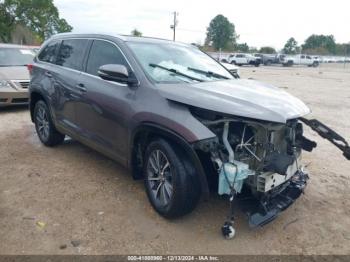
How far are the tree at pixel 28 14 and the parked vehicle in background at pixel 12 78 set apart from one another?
137 ft

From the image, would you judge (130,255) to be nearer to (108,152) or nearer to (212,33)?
(108,152)

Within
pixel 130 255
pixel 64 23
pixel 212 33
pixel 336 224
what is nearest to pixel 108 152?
pixel 130 255

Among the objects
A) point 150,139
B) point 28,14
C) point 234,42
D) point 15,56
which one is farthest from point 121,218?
point 234,42

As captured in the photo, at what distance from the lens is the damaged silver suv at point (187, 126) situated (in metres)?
3.15

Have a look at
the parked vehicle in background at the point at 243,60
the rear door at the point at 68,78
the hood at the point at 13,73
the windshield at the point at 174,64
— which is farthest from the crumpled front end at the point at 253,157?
the parked vehicle in background at the point at 243,60

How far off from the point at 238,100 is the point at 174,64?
1.19 m

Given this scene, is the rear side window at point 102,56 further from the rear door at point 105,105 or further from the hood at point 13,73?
the hood at point 13,73

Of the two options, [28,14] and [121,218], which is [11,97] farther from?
[28,14]

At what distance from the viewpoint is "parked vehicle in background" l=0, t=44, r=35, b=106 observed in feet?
27.9

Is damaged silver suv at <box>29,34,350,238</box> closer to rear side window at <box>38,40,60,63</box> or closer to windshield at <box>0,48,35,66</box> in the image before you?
rear side window at <box>38,40,60,63</box>

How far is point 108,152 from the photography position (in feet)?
13.9

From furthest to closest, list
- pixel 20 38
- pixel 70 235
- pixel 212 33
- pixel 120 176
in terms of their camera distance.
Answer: pixel 212 33, pixel 20 38, pixel 120 176, pixel 70 235

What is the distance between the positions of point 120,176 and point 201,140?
76.9 inches

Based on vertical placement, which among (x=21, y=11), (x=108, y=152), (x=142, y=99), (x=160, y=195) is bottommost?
(x=160, y=195)
